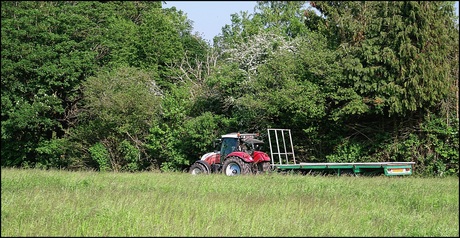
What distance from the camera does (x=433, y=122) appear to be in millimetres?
22859

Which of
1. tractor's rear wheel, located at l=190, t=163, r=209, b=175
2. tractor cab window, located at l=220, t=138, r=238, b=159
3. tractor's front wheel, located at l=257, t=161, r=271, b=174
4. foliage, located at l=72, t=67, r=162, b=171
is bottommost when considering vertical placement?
tractor's front wheel, located at l=257, t=161, r=271, b=174

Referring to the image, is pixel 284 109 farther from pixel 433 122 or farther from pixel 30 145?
pixel 30 145

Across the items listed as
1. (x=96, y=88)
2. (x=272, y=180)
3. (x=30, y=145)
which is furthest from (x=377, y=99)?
(x=30, y=145)

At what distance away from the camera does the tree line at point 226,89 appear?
71.7ft

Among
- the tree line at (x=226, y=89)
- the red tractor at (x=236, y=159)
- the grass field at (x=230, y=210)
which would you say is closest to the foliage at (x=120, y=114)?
the tree line at (x=226, y=89)

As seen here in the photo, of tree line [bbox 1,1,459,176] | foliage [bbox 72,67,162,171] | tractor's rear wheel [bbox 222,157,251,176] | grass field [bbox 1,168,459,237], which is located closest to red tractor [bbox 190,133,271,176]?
tractor's rear wheel [bbox 222,157,251,176]

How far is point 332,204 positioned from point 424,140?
13.4 meters

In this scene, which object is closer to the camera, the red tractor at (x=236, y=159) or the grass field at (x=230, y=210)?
the grass field at (x=230, y=210)

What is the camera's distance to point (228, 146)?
73.7 ft

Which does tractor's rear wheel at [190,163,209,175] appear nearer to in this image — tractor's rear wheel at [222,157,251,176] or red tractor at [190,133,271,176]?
red tractor at [190,133,271,176]

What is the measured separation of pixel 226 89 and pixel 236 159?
7.58 meters

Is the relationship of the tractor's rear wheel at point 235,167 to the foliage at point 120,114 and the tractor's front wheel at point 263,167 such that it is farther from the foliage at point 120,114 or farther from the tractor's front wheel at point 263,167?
the foliage at point 120,114

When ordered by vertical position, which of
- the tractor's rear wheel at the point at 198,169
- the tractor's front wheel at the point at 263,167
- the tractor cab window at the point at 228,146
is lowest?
the tractor's front wheel at the point at 263,167

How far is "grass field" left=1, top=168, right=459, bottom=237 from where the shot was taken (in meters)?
8.00
